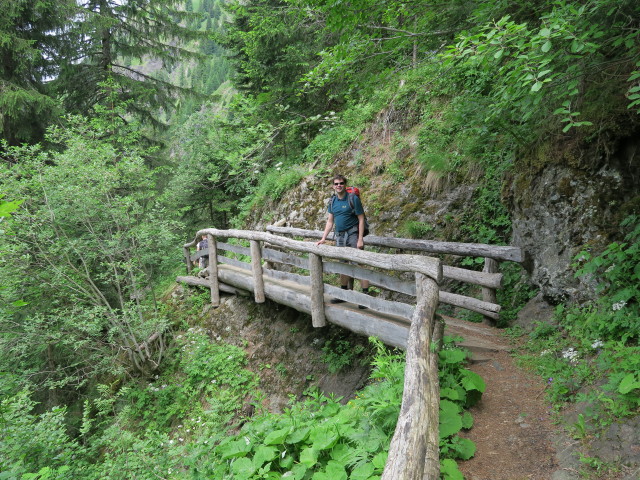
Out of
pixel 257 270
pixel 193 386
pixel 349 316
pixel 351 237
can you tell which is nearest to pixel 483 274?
pixel 351 237

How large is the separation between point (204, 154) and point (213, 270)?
6.65 m

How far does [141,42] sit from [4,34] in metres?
5.15

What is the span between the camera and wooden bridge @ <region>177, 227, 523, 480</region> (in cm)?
237

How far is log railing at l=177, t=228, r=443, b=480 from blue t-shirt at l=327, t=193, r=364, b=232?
0.63m

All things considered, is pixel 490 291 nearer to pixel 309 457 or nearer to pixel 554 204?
pixel 554 204

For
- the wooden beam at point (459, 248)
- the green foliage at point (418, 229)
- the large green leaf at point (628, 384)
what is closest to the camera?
the large green leaf at point (628, 384)

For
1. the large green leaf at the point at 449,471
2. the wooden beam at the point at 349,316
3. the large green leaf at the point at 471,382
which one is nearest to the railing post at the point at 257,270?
the wooden beam at the point at 349,316

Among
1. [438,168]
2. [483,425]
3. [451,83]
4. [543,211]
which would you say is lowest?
[483,425]

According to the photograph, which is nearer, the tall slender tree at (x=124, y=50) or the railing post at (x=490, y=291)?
Answer: the railing post at (x=490, y=291)

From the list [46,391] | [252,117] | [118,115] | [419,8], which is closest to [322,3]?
[419,8]

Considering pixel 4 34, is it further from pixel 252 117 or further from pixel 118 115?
pixel 252 117

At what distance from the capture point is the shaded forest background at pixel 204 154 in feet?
13.1

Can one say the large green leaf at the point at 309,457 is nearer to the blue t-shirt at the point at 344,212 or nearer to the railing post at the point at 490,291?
the blue t-shirt at the point at 344,212

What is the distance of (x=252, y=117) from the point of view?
46.8 feet
